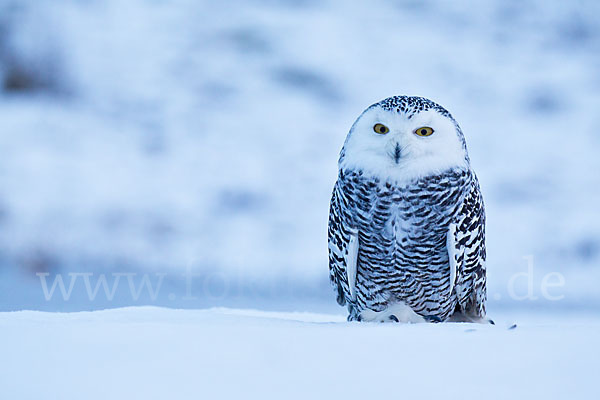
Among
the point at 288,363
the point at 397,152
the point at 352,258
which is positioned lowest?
the point at 288,363

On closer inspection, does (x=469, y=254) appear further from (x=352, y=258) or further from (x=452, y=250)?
(x=352, y=258)

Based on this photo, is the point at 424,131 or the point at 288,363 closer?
the point at 288,363

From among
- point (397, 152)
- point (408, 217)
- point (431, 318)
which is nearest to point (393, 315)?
point (431, 318)

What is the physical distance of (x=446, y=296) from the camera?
3.80ft

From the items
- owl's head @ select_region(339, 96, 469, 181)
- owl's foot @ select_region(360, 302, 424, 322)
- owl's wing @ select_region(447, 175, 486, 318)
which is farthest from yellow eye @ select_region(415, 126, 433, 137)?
owl's foot @ select_region(360, 302, 424, 322)

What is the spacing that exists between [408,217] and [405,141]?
0.14 meters

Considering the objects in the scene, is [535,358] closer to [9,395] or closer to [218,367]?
[218,367]

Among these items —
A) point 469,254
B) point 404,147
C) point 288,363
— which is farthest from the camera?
point 469,254

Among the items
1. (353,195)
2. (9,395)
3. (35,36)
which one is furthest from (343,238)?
(35,36)

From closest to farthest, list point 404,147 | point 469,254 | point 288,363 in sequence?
point 288,363
point 404,147
point 469,254

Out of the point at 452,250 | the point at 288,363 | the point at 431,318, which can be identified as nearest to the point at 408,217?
the point at 452,250

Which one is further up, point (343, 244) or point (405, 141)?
point (405, 141)

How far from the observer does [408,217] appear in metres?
1.04

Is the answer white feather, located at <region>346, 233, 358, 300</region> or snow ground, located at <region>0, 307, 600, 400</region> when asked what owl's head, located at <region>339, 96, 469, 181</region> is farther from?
snow ground, located at <region>0, 307, 600, 400</region>
